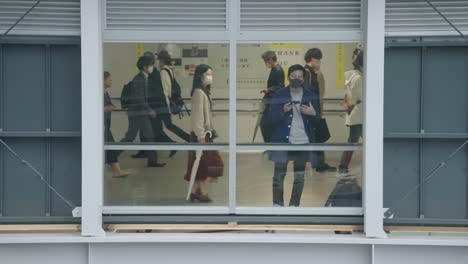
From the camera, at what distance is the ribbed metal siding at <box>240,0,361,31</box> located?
288 inches

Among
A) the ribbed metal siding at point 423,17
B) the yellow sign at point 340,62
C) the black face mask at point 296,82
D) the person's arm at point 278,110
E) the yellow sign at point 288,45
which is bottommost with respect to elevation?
the person's arm at point 278,110

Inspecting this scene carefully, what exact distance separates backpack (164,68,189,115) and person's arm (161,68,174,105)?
2 cm

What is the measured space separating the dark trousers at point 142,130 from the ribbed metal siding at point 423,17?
8.29 ft

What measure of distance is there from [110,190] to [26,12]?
191 cm

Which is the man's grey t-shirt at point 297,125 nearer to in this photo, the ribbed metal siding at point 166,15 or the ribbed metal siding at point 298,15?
the ribbed metal siding at point 298,15

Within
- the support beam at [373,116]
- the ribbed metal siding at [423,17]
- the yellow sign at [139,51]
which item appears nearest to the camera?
the support beam at [373,116]

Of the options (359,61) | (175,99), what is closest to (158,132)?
(175,99)

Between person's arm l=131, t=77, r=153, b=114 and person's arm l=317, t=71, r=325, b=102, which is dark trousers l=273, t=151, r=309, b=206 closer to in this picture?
person's arm l=317, t=71, r=325, b=102

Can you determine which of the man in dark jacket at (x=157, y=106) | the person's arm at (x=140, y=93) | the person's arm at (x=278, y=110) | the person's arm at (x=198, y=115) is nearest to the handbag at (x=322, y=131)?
the person's arm at (x=278, y=110)

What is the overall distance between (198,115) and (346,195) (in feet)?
5.43

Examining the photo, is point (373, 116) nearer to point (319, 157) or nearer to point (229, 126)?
point (319, 157)

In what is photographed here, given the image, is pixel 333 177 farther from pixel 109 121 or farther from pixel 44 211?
pixel 44 211

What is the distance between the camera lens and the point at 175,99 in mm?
7410

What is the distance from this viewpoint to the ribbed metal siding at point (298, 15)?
24.0ft
